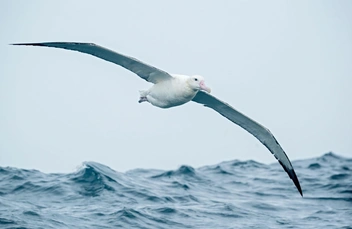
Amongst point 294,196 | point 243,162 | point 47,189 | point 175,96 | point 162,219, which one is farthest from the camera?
point 243,162

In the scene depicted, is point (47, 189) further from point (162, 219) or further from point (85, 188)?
point (162, 219)

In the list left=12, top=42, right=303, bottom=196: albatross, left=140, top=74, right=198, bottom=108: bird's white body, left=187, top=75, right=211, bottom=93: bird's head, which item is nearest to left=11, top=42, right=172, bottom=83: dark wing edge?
left=12, top=42, right=303, bottom=196: albatross

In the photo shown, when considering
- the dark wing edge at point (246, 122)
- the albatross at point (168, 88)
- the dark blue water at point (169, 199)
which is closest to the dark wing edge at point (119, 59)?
the albatross at point (168, 88)

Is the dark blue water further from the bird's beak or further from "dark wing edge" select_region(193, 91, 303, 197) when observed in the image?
the bird's beak

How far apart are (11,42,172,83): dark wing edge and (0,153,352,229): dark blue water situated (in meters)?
2.64

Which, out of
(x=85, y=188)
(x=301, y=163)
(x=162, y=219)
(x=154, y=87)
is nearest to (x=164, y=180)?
(x=85, y=188)

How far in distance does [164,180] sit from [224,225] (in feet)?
11.7

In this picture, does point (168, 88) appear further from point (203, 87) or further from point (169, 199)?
point (169, 199)

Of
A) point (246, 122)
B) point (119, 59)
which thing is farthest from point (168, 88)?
point (246, 122)

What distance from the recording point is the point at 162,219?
42.9 feet

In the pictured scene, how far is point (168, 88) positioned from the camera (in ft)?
40.0

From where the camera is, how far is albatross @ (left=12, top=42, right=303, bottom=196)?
11.5 metres

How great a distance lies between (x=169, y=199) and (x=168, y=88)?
3.15 meters

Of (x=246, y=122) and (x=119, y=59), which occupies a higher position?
(x=119, y=59)
